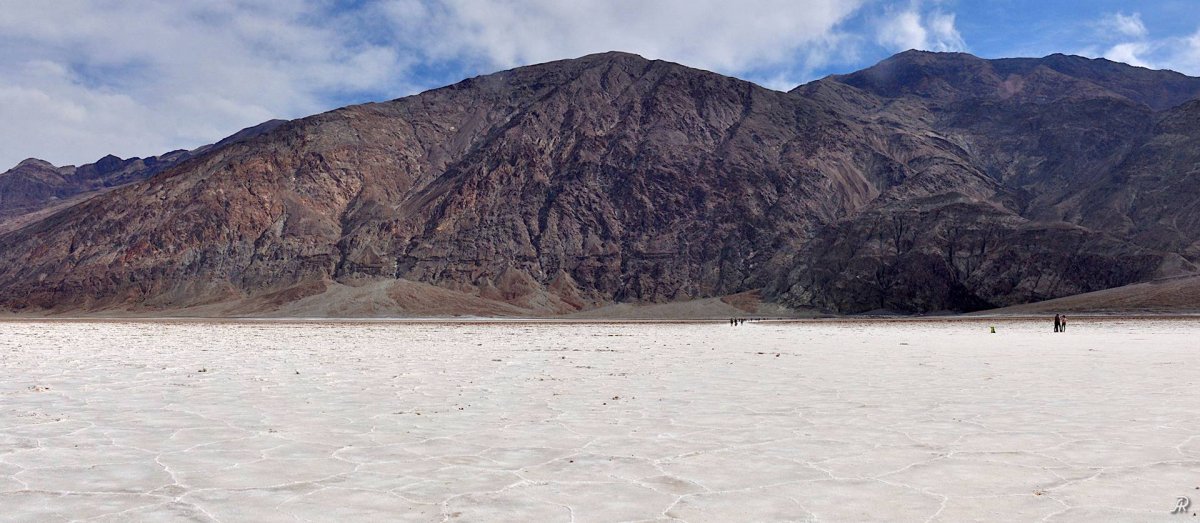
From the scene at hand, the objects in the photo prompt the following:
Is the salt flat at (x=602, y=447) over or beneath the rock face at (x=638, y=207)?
beneath

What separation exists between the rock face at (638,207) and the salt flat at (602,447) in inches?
3508

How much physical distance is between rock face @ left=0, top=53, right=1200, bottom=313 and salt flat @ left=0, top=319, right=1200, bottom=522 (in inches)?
3508

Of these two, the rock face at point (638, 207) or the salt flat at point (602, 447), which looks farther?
the rock face at point (638, 207)

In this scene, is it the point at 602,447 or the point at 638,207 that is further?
the point at 638,207

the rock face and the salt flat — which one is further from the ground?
the rock face

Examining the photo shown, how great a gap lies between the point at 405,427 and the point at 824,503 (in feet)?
16.5

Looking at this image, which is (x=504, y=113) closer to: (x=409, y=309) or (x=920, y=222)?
(x=409, y=309)

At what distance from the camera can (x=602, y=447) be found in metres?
7.54

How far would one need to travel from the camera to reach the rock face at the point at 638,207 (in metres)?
99.8

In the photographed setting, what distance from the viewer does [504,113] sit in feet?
497

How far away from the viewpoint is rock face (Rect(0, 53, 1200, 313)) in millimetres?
99750

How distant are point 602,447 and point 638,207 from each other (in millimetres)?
120370

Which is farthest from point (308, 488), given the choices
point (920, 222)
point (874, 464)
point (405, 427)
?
point (920, 222)

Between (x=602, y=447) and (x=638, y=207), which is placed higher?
(x=638, y=207)
